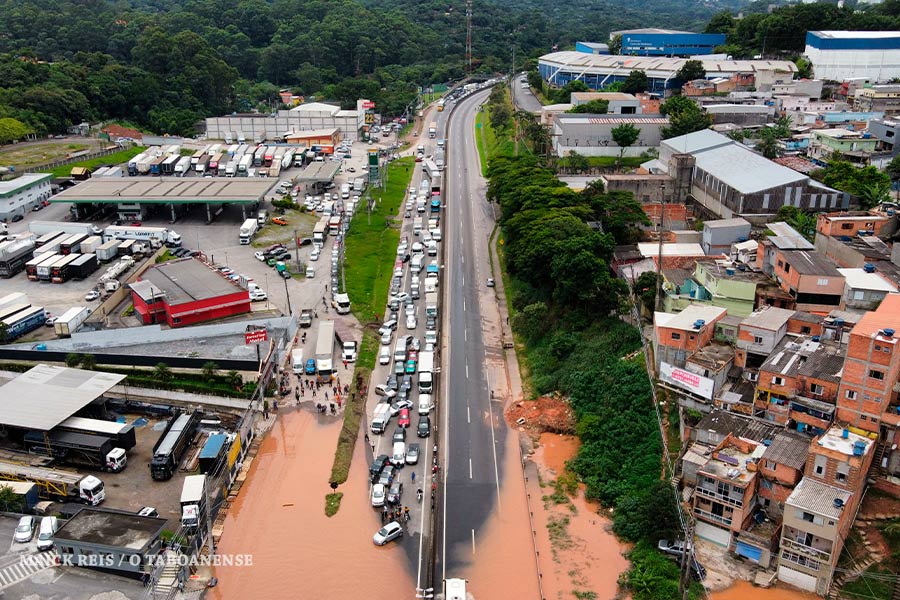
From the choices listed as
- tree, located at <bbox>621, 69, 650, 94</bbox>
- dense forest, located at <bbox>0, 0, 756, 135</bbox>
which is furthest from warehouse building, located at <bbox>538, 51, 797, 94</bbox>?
dense forest, located at <bbox>0, 0, 756, 135</bbox>

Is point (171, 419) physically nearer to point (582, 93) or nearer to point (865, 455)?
point (865, 455)

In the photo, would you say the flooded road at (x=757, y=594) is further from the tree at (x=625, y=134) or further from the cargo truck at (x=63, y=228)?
the cargo truck at (x=63, y=228)

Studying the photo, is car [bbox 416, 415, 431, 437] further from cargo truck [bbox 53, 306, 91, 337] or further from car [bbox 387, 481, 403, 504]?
cargo truck [bbox 53, 306, 91, 337]

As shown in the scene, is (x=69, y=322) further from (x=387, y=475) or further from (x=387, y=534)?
(x=387, y=534)

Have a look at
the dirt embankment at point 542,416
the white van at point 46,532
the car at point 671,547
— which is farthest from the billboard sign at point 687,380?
the white van at point 46,532

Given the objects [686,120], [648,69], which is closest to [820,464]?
[686,120]

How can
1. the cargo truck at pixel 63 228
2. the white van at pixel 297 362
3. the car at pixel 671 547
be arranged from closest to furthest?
the car at pixel 671 547
the white van at pixel 297 362
the cargo truck at pixel 63 228

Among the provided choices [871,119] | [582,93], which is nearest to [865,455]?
[871,119]
